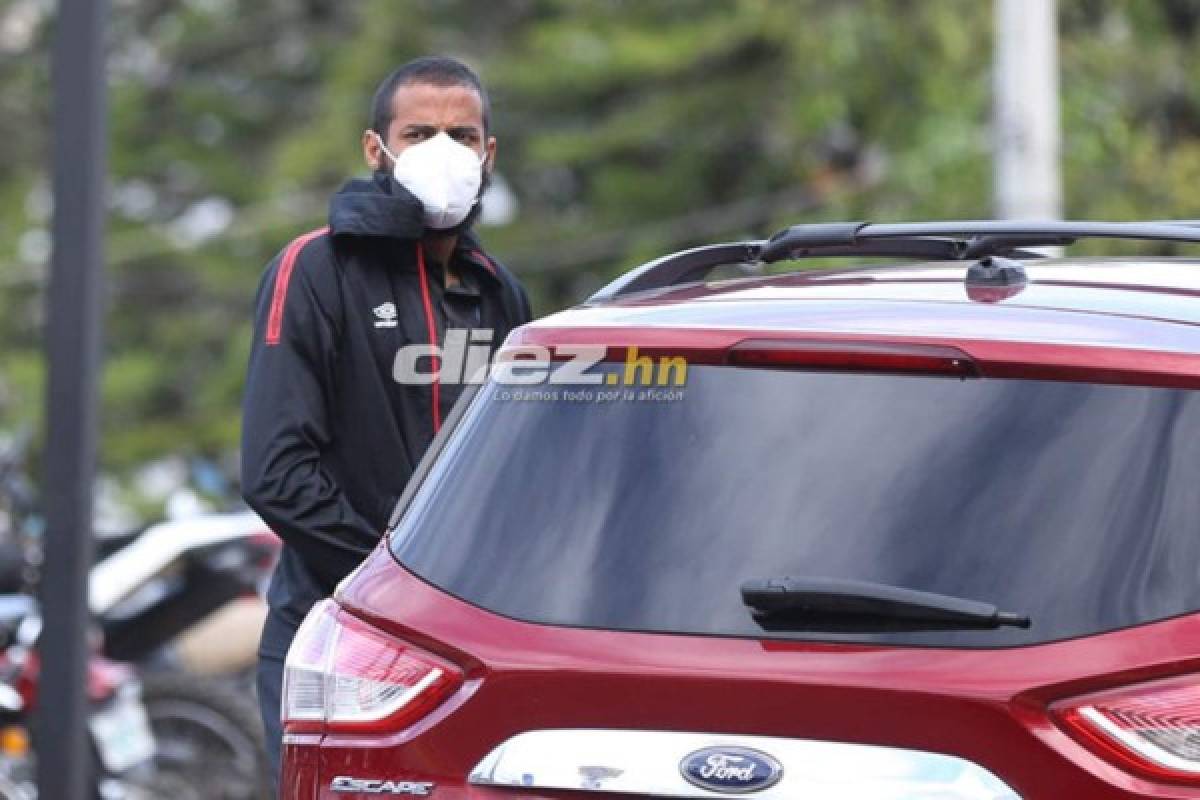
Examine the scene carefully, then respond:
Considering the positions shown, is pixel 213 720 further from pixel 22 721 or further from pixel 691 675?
pixel 691 675

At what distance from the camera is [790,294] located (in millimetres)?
3936

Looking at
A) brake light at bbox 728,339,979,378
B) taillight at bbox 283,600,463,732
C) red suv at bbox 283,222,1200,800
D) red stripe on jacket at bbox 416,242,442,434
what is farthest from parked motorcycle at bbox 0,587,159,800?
brake light at bbox 728,339,979,378

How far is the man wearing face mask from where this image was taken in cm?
490

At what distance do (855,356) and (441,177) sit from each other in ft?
5.96

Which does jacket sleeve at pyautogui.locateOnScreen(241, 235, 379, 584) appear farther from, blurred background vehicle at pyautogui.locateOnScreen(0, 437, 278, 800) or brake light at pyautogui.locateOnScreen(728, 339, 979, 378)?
blurred background vehicle at pyautogui.locateOnScreen(0, 437, 278, 800)

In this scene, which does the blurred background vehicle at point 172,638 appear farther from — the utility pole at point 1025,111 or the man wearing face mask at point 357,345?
the utility pole at point 1025,111

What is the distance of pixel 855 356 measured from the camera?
357 cm

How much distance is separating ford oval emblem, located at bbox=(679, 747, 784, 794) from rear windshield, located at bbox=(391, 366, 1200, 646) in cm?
15

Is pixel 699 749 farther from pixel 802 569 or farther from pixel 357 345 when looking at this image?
pixel 357 345

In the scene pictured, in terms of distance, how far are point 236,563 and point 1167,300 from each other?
20.4ft

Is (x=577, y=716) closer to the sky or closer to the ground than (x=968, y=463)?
closer to the ground

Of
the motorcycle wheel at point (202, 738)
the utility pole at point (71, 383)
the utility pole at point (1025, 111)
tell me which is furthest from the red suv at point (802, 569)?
the utility pole at point (1025, 111)

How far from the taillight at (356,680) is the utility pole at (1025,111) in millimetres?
13366

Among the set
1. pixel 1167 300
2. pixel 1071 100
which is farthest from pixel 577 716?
pixel 1071 100
